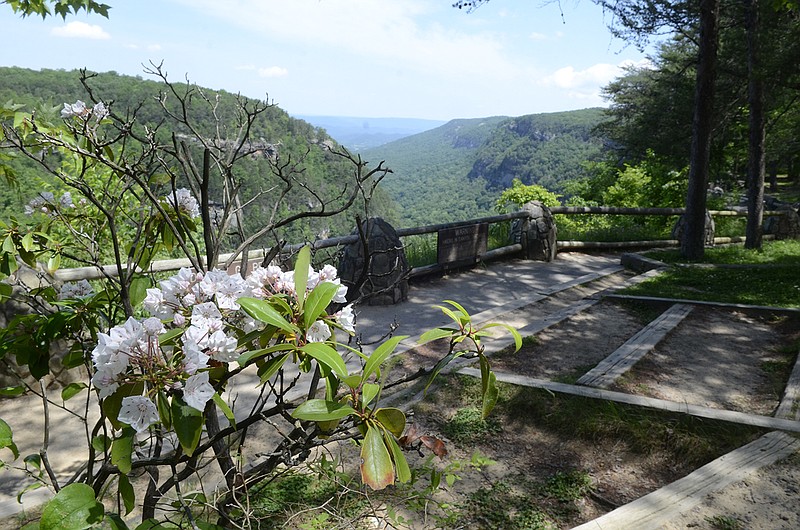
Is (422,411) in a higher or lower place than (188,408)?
lower

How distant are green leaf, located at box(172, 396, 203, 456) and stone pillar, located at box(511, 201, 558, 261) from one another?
9057 mm

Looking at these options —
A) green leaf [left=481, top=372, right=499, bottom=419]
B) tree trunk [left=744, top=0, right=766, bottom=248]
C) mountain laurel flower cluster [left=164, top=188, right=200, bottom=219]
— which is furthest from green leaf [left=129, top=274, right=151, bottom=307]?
tree trunk [left=744, top=0, right=766, bottom=248]

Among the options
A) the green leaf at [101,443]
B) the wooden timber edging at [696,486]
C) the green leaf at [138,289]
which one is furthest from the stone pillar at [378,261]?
the green leaf at [101,443]

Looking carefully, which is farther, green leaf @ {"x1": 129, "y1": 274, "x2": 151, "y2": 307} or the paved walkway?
the paved walkway

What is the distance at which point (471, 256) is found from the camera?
8.70 m

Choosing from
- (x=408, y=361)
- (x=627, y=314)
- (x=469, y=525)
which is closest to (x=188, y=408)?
(x=469, y=525)

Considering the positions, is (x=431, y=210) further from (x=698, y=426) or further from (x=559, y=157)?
(x=698, y=426)

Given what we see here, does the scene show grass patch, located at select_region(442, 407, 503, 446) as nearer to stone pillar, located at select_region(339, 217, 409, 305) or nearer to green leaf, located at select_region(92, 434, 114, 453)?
green leaf, located at select_region(92, 434, 114, 453)

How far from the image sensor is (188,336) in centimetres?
109

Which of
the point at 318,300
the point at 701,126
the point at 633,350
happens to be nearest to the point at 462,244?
the point at 701,126

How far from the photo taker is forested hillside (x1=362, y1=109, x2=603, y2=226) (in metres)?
75.4

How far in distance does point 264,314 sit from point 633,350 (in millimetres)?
3673

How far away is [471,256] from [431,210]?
77230mm

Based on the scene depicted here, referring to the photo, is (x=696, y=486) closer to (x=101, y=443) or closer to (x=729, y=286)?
(x=101, y=443)
